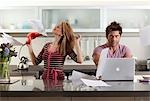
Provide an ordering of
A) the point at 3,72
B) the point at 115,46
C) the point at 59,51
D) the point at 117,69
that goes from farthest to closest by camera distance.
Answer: the point at 115,46, the point at 59,51, the point at 117,69, the point at 3,72

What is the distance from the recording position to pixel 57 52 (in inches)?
103

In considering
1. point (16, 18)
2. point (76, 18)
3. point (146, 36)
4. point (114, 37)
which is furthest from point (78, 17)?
point (146, 36)

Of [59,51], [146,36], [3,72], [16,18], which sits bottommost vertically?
[3,72]

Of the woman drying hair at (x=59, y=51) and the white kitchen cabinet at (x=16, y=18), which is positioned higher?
the white kitchen cabinet at (x=16, y=18)

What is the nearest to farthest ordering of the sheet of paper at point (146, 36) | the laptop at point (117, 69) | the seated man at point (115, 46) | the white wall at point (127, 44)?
the laptop at point (117, 69)
the sheet of paper at point (146, 36)
the seated man at point (115, 46)
the white wall at point (127, 44)

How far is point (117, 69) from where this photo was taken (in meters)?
2.26

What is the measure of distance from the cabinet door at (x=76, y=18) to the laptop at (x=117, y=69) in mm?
1928

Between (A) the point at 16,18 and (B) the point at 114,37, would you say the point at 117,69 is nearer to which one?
(B) the point at 114,37

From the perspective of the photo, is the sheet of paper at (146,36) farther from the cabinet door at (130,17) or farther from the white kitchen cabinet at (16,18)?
the white kitchen cabinet at (16,18)

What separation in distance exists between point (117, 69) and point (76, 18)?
2137mm

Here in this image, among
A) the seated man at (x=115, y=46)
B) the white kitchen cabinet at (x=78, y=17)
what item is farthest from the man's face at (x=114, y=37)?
the white kitchen cabinet at (x=78, y=17)

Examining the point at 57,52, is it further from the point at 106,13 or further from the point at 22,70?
the point at 106,13

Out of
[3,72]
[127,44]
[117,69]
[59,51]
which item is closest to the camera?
[3,72]

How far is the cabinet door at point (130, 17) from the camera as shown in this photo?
421 centimetres
